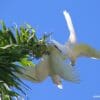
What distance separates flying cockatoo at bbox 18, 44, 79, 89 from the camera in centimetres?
298

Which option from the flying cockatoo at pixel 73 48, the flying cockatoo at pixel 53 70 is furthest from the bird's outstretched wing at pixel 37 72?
the flying cockatoo at pixel 73 48

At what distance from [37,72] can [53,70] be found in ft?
0.29

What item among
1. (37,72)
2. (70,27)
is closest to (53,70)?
(37,72)

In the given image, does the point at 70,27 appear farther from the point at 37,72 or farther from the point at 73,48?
the point at 37,72

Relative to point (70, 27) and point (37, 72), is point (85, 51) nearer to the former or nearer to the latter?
point (70, 27)

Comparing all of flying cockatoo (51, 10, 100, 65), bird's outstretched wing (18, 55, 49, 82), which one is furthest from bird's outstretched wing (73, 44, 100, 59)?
A: bird's outstretched wing (18, 55, 49, 82)

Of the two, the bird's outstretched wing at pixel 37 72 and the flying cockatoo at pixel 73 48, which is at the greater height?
the flying cockatoo at pixel 73 48

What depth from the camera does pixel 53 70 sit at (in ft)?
9.98

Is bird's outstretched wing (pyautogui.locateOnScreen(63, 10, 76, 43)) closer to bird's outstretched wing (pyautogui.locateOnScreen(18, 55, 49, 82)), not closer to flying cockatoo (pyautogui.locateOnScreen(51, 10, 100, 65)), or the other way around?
flying cockatoo (pyautogui.locateOnScreen(51, 10, 100, 65))

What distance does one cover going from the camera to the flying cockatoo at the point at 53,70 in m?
2.98

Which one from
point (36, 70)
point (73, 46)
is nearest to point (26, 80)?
point (36, 70)

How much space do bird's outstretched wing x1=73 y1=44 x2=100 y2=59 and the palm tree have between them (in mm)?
140

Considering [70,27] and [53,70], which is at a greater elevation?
[70,27]

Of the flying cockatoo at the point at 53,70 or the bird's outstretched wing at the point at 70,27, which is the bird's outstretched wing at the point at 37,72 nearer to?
the flying cockatoo at the point at 53,70
